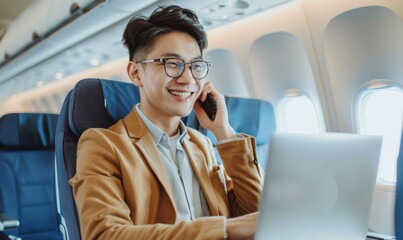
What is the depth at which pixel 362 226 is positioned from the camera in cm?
113

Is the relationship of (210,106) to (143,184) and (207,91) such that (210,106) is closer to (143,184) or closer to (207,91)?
(207,91)

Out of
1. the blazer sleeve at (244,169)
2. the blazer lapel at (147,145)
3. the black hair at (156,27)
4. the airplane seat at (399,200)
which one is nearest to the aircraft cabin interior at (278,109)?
the airplane seat at (399,200)

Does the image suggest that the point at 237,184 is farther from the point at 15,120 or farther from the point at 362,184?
the point at 15,120

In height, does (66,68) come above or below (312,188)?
above

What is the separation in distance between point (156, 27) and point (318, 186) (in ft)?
2.64

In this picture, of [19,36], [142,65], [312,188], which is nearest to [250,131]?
[142,65]

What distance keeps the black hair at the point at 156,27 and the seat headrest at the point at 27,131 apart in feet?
4.62

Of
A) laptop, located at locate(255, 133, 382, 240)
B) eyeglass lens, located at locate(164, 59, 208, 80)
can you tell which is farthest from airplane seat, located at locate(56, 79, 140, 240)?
laptop, located at locate(255, 133, 382, 240)

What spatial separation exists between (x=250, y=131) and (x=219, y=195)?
1.09 meters

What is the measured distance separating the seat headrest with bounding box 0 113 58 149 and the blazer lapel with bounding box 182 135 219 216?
4.67 ft

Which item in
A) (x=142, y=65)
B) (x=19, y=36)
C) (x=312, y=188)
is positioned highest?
(x=19, y=36)

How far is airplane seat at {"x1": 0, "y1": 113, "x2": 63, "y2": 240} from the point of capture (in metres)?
2.53

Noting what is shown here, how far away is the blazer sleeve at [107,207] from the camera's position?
1017 millimetres

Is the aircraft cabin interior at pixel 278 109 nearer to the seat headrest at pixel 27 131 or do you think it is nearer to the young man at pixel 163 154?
the seat headrest at pixel 27 131
